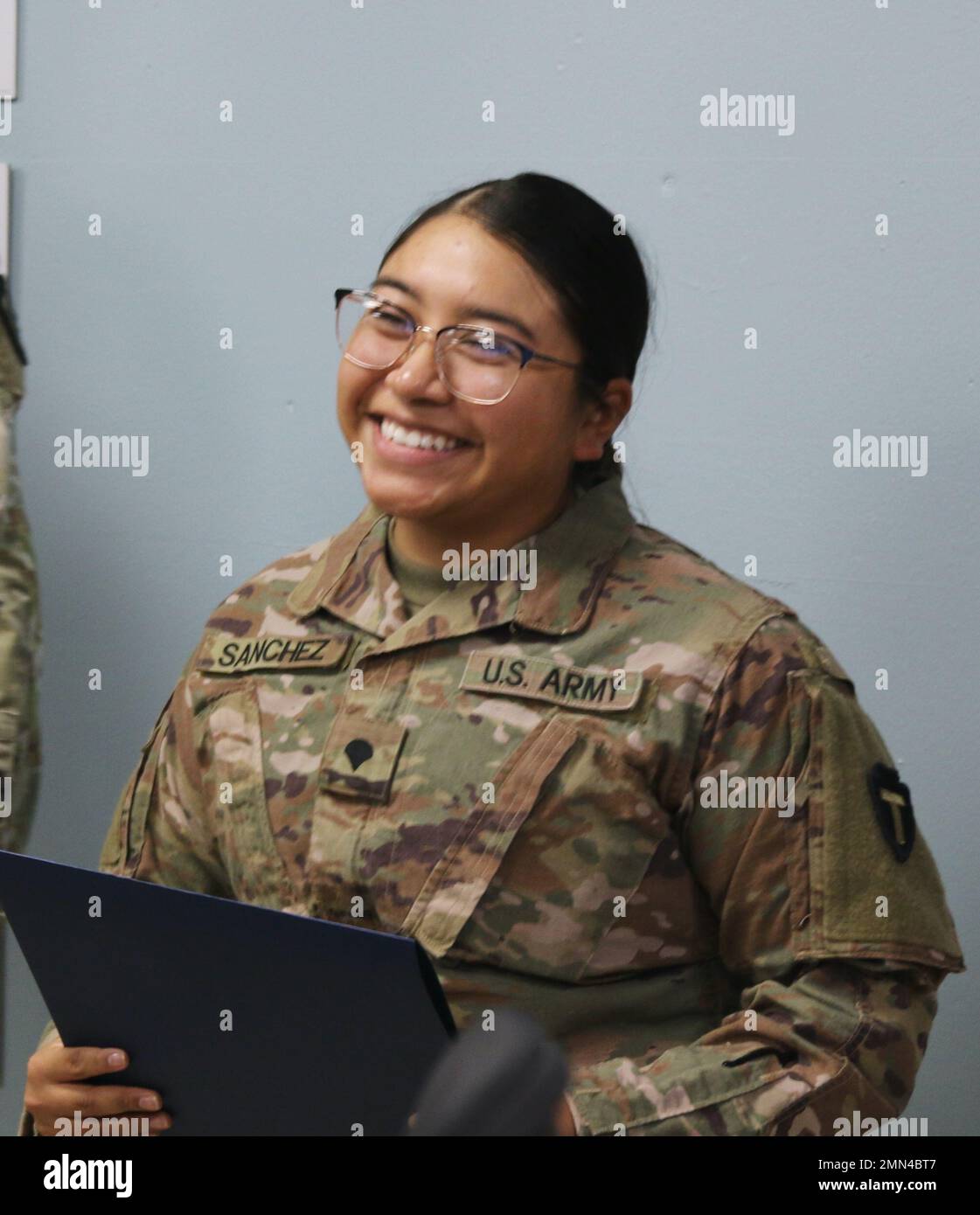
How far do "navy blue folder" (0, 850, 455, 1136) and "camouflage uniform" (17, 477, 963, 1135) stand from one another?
15 cm

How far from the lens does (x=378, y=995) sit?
936mm

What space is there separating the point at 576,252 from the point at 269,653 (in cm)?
40

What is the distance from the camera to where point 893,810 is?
3.68ft

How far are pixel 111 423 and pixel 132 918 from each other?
2.55ft

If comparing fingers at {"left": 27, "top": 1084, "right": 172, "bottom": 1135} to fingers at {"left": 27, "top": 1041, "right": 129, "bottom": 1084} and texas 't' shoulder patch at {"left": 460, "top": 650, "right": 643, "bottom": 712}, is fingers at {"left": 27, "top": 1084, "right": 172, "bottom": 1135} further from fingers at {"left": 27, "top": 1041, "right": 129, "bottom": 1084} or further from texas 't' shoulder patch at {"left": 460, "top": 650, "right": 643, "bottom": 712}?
texas 't' shoulder patch at {"left": 460, "top": 650, "right": 643, "bottom": 712}

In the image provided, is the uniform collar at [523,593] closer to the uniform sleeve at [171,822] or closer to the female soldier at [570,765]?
the female soldier at [570,765]

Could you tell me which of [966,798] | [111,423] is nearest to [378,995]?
[966,798]

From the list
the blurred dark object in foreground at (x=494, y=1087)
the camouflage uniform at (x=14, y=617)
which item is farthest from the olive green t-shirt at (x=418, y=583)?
the blurred dark object in foreground at (x=494, y=1087)

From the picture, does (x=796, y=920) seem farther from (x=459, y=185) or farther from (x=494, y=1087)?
(x=459, y=185)

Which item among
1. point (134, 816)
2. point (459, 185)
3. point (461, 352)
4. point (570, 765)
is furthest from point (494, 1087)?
point (459, 185)

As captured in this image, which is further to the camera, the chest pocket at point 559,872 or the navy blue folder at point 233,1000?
the chest pocket at point 559,872

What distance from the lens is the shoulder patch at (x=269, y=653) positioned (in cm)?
123

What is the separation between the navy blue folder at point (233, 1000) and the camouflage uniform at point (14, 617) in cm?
31
